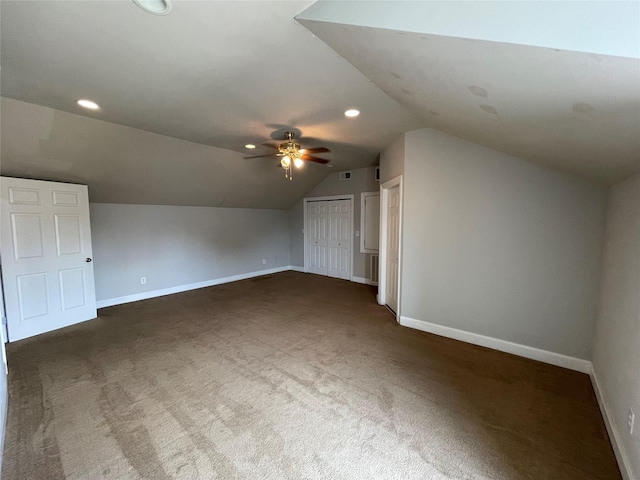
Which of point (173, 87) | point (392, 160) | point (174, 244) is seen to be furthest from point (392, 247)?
point (174, 244)

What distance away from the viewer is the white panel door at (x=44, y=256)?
3.35 metres

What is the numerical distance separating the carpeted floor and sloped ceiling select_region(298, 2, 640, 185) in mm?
1899

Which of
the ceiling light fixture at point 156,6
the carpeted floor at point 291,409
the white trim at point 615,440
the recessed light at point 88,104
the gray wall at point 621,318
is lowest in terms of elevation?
the carpeted floor at point 291,409

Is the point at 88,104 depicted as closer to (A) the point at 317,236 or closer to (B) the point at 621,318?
(B) the point at 621,318

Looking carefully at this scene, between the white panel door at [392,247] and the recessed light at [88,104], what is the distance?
3.76m

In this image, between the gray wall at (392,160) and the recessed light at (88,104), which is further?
the gray wall at (392,160)

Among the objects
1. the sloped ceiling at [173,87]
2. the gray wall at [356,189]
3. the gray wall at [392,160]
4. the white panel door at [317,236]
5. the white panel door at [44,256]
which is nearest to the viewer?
the sloped ceiling at [173,87]

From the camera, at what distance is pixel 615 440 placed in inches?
69.1

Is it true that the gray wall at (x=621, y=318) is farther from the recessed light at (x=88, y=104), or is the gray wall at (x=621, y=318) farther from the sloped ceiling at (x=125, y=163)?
the sloped ceiling at (x=125, y=163)

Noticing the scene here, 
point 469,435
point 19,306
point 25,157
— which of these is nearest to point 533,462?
point 469,435

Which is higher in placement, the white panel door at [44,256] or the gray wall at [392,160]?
the gray wall at [392,160]

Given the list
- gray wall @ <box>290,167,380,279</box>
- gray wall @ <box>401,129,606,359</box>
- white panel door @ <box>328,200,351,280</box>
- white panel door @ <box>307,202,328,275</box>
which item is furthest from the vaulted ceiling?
white panel door @ <box>307,202,328,275</box>

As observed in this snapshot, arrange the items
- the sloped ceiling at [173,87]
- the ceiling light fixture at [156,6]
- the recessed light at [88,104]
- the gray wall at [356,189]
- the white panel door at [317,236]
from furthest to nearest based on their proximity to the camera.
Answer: the white panel door at [317,236]
the gray wall at [356,189]
the recessed light at [88,104]
the sloped ceiling at [173,87]
the ceiling light fixture at [156,6]

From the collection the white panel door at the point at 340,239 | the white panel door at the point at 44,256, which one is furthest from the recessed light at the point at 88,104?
the white panel door at the point at 340,239
